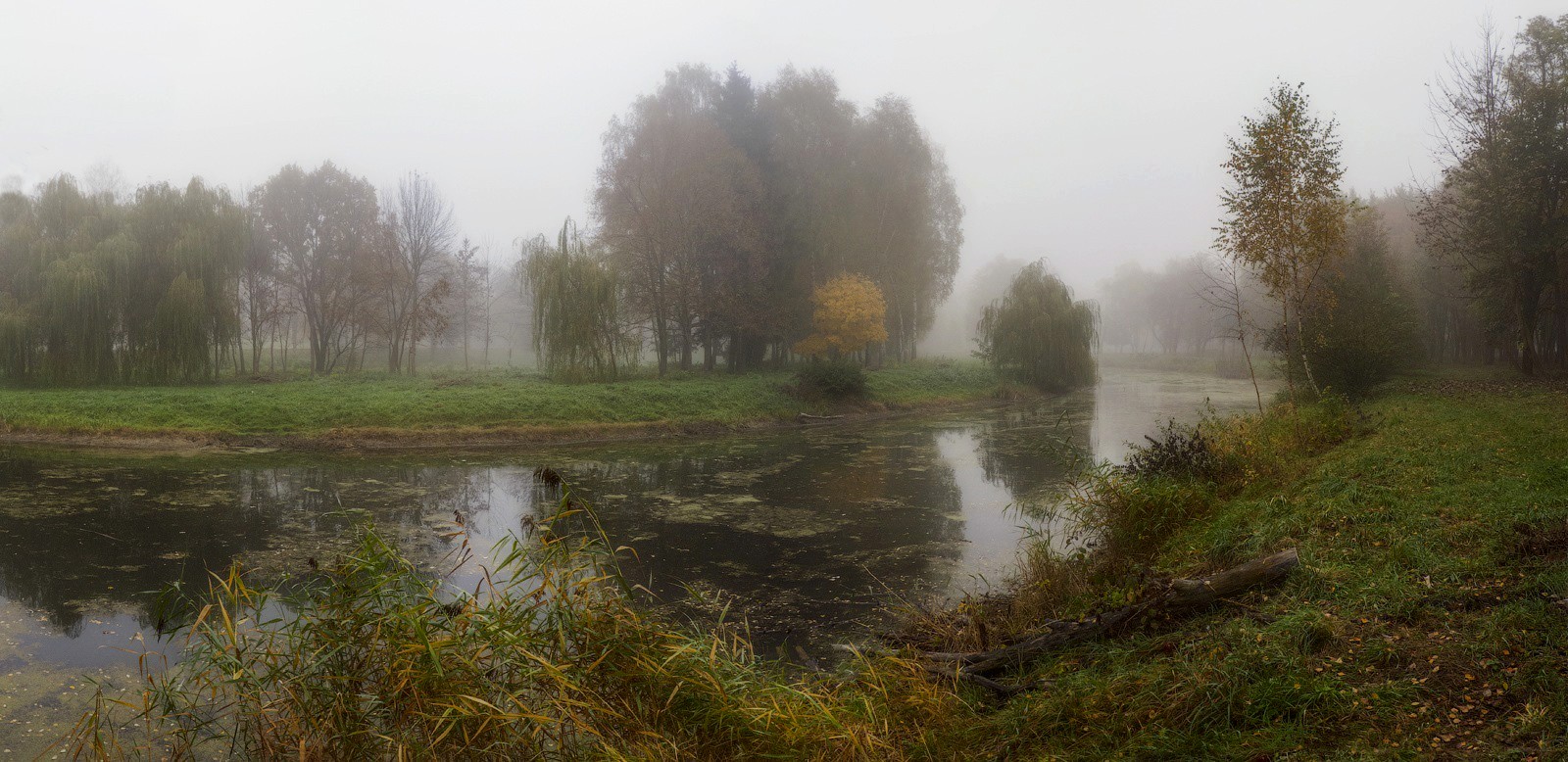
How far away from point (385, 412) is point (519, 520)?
1031 cm

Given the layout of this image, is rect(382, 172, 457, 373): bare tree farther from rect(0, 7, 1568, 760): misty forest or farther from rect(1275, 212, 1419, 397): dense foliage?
rect(1275, 212, 1419, 397): dense foliage

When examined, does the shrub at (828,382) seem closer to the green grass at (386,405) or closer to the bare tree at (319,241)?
the green grass at (386,405)

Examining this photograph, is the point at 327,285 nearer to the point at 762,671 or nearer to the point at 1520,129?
the point at 762,671

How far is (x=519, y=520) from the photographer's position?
11.6 metres

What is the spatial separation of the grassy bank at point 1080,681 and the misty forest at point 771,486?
0.03m

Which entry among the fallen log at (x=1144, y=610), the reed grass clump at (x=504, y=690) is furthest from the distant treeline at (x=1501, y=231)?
the reed grass clump at (x=504, y=690)

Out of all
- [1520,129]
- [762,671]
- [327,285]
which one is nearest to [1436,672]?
[762,671]

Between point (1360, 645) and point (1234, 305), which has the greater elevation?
point (1234, 305)

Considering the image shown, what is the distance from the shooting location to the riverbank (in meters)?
18.6


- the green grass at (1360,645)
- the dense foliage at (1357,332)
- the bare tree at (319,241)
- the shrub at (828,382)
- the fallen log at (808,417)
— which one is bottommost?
the fallen log at (808,417)

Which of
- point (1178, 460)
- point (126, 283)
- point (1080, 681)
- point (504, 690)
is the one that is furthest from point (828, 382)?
point (504, 690)

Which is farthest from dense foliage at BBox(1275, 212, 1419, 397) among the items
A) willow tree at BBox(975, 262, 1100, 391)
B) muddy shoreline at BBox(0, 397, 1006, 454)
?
muddy shoreline at BBox(0, 397, 1006, 454)

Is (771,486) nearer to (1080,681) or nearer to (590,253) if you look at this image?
(1080,681)

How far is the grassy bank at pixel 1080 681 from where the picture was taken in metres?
3.52
